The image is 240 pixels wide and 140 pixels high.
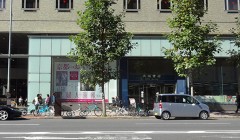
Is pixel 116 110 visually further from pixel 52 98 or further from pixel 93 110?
pixel 52 98

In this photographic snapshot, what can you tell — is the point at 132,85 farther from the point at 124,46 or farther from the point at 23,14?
the point at 23,14

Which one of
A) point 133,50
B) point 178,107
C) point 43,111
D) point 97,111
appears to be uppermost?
point 133,50

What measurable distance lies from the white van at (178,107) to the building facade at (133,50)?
6637 millimetres

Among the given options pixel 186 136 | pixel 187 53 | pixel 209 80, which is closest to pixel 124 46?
pixel 187 53

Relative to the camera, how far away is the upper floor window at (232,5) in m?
28.2

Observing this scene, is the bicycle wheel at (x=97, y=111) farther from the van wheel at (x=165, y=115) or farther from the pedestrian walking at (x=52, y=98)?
the van wheel at (x=165, y=115)

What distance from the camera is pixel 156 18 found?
27.8 m

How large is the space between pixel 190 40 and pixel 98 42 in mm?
6222

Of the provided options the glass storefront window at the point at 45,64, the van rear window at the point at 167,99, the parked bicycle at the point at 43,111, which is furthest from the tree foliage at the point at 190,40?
the glass storefront window at the point at 45,64

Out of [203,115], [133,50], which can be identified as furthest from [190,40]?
[133,50]

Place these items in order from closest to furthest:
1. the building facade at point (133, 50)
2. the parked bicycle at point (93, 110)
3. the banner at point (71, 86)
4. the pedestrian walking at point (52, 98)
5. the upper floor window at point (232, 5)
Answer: the parked bicycle at point (93, 110) → the pedestrian walking at point (52, 98) → the building facade at point (133, 50) → the banner at point (71, 86) → the upper floor window at point (232, 5)

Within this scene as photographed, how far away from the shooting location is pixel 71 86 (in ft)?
89.7

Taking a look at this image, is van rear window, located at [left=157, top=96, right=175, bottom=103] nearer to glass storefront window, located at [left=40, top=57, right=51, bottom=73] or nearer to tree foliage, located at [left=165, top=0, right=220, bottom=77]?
tree foliage, located at [left=165, top=0, right=220, bottom=77]

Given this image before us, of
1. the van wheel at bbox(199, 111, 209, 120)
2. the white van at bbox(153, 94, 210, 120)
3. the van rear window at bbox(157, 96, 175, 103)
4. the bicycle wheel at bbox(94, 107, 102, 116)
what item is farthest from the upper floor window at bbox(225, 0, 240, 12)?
the bicycle wheel at bbox(94, 107, 102, 116)
